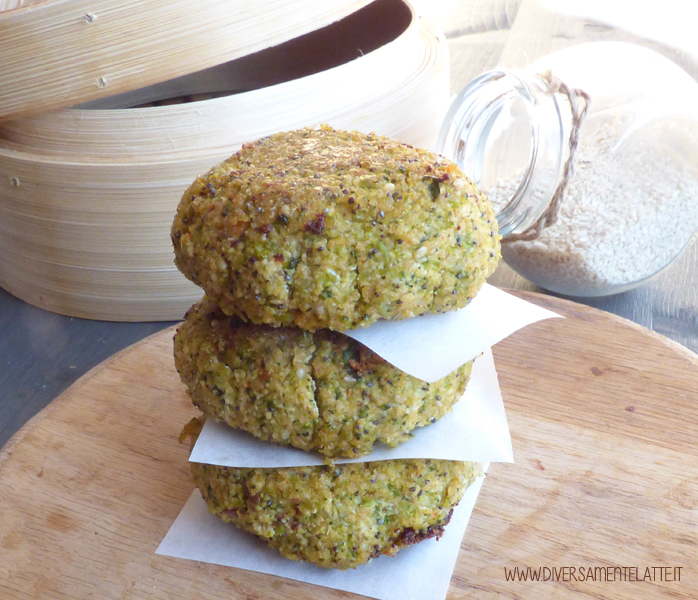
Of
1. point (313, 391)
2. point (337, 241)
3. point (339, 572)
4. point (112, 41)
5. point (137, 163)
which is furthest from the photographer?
point (137, 163)

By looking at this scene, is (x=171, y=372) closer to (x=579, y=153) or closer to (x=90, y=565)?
(x=90, y=565)

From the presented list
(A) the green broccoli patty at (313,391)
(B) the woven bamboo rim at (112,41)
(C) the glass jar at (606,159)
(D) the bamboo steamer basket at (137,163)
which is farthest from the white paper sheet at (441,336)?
(B) the woven bamboo rim at (112,41)

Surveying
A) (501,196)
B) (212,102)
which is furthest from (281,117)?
(501,196)

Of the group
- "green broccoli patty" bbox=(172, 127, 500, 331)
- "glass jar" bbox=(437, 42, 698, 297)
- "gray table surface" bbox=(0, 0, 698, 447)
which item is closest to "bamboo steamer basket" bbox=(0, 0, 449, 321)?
"gray table surface" bbox=(0, 0, 698, 447)

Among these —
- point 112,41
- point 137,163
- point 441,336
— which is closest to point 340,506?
point 441,336

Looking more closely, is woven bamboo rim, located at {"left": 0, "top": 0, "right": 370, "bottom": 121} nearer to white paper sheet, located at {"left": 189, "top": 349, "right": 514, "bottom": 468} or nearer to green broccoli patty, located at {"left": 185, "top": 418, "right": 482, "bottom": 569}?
white paper sheet, located at {"left": 189, "top": 349, "right": 514, "bottom": 468}

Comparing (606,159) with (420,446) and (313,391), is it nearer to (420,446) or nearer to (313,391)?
(420,446)
